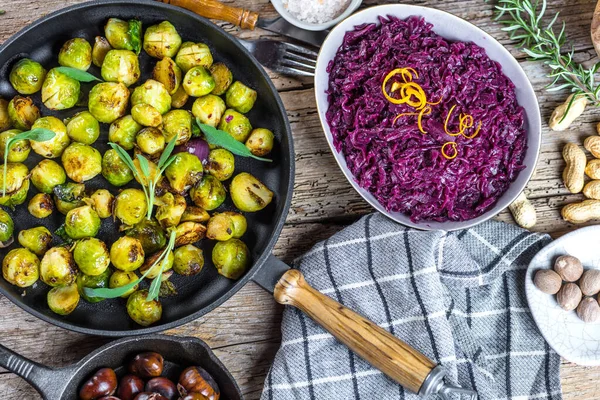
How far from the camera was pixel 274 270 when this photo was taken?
98.7 inches

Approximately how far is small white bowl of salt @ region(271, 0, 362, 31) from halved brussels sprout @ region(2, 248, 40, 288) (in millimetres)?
1323

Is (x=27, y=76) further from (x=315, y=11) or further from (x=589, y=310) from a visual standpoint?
(x=589, y=310)

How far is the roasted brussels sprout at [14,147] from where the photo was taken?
96.6 inches

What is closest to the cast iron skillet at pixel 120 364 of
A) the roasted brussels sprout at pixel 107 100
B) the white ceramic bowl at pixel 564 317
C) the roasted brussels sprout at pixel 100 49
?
the roasted brussels sprout at pixel 107 100

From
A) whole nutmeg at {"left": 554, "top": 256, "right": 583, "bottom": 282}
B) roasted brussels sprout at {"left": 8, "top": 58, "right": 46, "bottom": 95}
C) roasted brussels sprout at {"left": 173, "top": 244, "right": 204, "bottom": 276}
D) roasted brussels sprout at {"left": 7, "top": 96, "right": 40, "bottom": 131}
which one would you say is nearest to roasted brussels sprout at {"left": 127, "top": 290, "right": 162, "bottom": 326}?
roasted brussels sprout at {"left": 173, "top": 244, "right": 204, "bottom": 276}

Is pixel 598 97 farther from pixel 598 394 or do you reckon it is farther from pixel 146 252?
pixel 146 252

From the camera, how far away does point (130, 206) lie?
2.44 meters

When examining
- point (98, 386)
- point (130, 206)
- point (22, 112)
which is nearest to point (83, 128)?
point (22, 112)

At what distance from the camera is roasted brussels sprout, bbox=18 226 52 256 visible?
8.10ft

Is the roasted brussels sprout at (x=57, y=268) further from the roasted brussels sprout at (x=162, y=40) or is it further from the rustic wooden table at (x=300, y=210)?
the roasted brussels sprout at (x=162, y=40)

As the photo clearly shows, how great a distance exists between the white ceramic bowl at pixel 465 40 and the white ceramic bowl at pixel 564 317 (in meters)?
0.32

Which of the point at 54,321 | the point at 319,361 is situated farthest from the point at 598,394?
the point at 54,321

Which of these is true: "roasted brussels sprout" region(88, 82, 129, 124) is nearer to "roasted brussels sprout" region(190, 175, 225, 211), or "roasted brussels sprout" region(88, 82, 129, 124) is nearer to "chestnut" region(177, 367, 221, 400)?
"roasted brussels sprout" region(190, 175, 225, 211)

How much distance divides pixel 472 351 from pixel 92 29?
6.35ft
